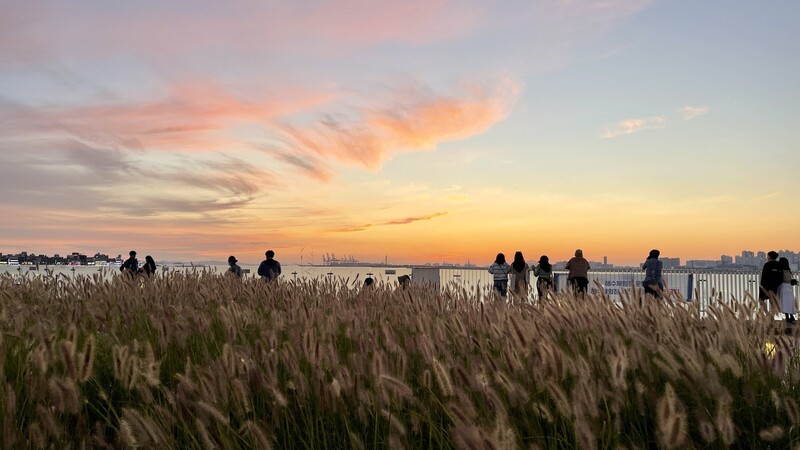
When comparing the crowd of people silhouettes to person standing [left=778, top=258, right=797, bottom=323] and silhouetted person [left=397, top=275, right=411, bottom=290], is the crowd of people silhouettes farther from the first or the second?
silhouetted person [left=397, top=275, right=411, bottom=290]

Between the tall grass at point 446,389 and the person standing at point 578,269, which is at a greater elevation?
the person standing at point 578,269

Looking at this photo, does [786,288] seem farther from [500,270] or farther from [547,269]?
[500,270]

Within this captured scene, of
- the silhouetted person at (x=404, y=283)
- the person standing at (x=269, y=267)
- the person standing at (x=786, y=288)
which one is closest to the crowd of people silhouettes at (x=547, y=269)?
the person standing at (x=786, y=288)

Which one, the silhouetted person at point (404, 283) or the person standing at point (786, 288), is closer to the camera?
the silhouetted person at point (404, 283)

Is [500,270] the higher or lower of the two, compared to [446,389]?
higher

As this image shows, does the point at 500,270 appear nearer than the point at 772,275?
No

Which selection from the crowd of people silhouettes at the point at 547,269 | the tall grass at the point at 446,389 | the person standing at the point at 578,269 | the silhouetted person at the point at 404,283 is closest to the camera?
the tall grass at the point at 446,389

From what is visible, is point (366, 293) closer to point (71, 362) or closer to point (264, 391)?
point (264, 391)

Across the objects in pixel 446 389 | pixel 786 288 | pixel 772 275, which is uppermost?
pixel 772 275

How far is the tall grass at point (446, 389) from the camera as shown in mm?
2709

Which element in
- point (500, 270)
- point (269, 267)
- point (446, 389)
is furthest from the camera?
point (500, 270)

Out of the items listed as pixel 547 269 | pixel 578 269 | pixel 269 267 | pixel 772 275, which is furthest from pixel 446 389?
pixel 772 275

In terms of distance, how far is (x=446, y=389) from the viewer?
9.59 feet

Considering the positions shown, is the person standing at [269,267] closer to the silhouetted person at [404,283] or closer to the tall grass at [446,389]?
the silhouetted person at [404,283]
